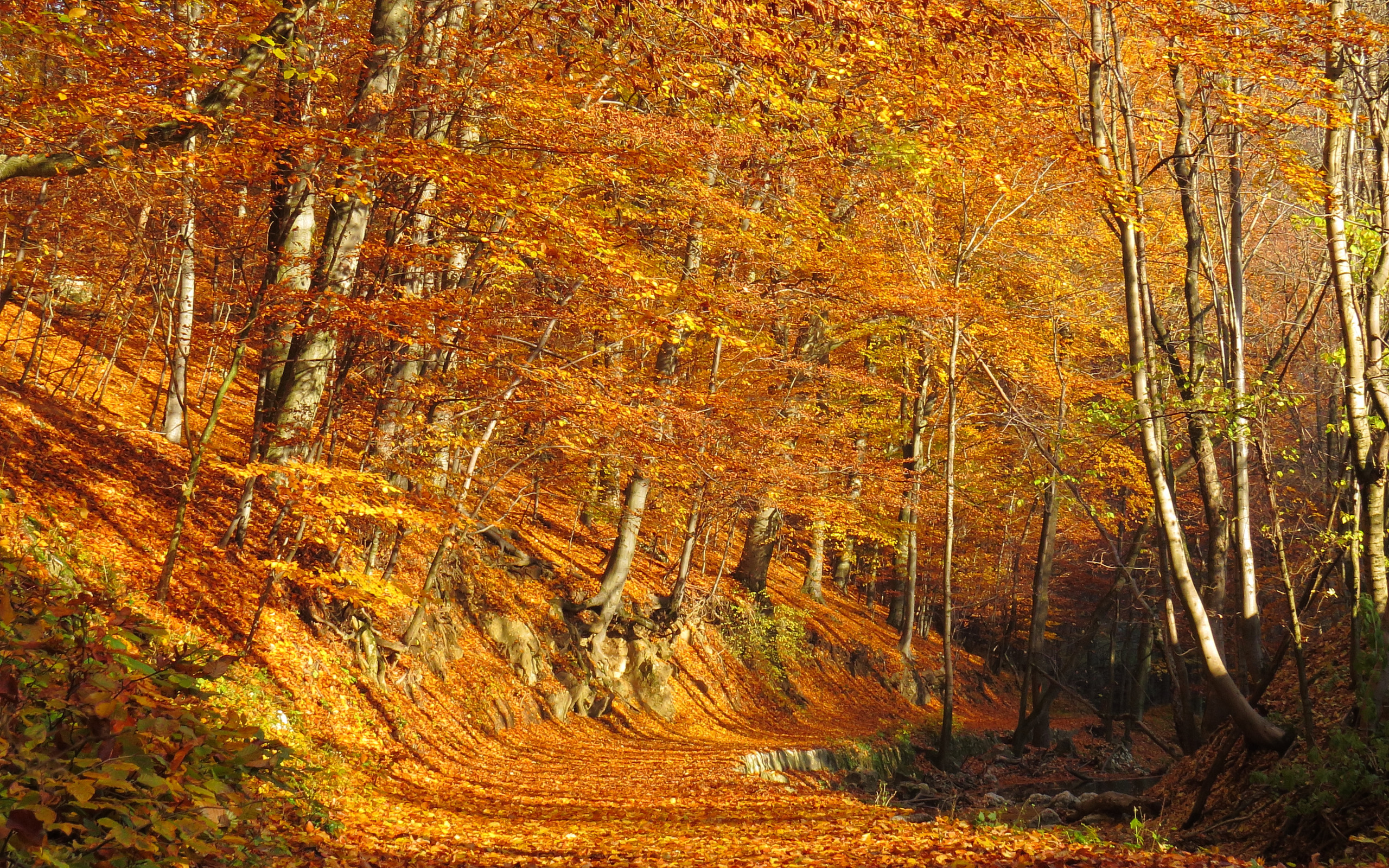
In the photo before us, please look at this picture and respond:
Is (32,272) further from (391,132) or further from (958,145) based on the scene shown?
(958,145)

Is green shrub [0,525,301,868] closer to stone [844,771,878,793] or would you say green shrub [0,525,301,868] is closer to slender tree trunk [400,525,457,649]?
slender tree trunk [400,525,457,649]

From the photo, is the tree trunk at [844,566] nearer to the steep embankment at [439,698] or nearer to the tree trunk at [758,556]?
the tree trunk at [758,556]

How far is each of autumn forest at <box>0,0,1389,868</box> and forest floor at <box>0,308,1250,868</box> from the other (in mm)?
75

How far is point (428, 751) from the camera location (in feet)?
33.0

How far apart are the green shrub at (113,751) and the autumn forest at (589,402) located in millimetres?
32

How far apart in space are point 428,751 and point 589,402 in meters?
4.13

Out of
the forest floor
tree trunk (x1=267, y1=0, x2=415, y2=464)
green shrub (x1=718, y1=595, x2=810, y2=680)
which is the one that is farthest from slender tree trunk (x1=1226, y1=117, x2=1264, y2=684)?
green shrub (x1=718, y1=595, x2=810, y2=680)

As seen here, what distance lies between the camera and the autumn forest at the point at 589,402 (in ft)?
21.2

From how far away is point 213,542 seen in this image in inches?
390

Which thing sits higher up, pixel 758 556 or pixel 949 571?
pixel 949 571

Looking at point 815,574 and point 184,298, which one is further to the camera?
point 815,574

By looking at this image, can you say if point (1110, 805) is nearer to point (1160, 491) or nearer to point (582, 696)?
point (1160, 491)

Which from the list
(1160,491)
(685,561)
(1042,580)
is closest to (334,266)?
(1160,491)

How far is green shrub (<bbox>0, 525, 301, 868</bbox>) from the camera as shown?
3.64m
